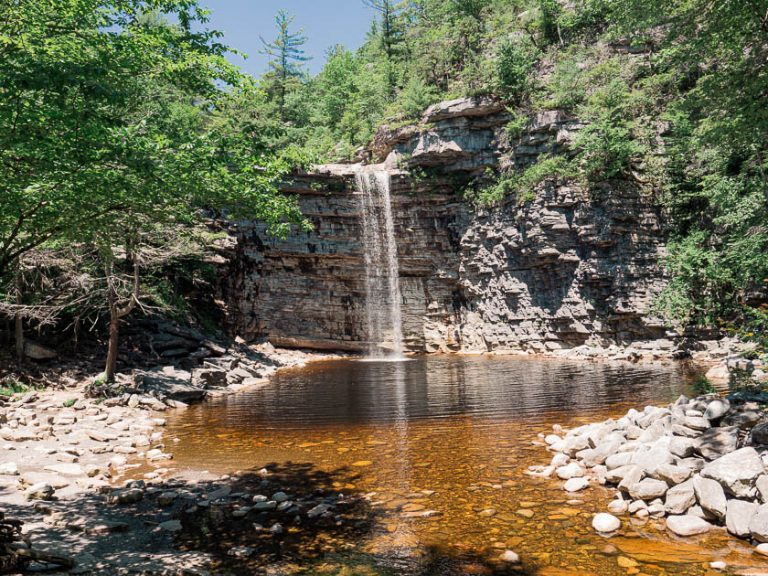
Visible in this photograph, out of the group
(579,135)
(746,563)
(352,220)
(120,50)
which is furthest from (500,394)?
(352,220)

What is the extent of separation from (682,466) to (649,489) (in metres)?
0.56

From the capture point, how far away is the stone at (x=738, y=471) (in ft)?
17.8

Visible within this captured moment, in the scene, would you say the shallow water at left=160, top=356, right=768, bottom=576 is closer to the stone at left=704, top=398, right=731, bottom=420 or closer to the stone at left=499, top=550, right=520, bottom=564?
the stone at left=499, top=550, right=520, bottom=564

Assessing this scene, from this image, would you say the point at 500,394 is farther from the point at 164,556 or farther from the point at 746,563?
the point at 164,556

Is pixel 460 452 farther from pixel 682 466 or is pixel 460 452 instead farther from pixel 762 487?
pixel 762 487

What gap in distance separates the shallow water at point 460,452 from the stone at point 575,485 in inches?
5.8

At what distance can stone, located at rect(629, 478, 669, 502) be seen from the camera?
19.7 ft

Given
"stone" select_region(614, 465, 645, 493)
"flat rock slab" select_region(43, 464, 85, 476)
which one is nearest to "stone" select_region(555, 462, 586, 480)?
"stone" select_region(614, 465, 645, 493)

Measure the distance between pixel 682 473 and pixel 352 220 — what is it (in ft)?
94.5

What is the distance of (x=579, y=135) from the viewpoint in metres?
26.9

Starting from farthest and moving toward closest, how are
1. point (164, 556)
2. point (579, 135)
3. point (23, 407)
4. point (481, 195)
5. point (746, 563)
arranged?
point (481, 195), point (579, 135), point (23, 407), point (164, 556), point (746, 563)

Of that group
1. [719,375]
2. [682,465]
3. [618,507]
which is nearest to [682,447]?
[682,465]

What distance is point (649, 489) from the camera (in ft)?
19.9

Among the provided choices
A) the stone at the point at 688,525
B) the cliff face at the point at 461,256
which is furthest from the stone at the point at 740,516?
the cliff face at the point at 461,256
